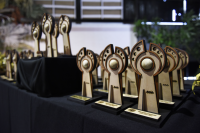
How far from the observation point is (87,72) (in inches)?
36.4

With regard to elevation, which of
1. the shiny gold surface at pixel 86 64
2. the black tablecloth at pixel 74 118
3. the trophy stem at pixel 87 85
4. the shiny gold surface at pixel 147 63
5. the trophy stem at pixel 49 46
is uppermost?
the trophy stem at pixel 49 46

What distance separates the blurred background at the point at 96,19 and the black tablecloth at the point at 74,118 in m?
2.86

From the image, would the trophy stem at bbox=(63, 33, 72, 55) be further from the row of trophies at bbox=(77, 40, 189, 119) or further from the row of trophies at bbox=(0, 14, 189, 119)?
the row of trophies at bbox=(77, 40, 189, 119)

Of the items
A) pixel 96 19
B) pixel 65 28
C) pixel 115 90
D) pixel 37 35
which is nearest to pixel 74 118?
pixel 115 90

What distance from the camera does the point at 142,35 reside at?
11.6ft

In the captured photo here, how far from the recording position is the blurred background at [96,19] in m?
3.55

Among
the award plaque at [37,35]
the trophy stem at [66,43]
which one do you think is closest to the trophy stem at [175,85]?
the trophy stem at [66,43]

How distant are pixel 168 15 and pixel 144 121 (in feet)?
12.6

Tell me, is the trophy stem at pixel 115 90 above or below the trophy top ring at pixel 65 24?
below

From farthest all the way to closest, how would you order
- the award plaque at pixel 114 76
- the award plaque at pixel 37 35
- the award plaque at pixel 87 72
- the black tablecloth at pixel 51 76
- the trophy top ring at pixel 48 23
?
the award plaque at pixel 37 35
the trophy top ring at pixel 48 23
the black tablecloth at pixel 51 76
the award plaque at pixel 87 72
the award plaque at pixel 114 76

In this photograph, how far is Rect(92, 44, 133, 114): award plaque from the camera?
0.72m

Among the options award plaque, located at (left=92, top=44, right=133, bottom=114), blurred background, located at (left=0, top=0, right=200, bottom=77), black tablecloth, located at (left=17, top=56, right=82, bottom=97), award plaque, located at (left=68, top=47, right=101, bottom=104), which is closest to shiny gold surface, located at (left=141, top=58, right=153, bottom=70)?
award plaque, located at (left=92, top=44, right=133, bottom=114)

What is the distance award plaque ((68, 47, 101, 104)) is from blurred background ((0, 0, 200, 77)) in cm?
296

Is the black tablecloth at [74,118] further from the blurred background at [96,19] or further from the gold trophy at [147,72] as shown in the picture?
the blurred background at [96,19]
